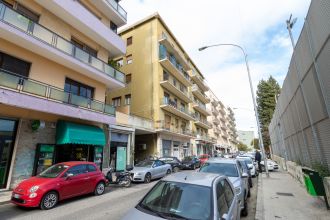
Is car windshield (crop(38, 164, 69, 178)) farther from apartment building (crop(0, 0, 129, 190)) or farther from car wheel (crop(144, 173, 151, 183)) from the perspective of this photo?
car wheel (crop(144, 173, 151, 183))

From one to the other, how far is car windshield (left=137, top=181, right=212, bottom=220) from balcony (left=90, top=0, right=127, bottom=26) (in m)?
17.6

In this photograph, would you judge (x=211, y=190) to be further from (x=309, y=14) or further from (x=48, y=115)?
(x=48, y=115)

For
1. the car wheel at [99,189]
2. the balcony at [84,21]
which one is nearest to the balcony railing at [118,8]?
the balcony at [84,21]

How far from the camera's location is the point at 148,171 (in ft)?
48.8

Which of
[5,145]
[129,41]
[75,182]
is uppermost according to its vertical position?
[129,41]

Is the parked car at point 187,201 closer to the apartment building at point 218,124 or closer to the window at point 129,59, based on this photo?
the window at point 129,59

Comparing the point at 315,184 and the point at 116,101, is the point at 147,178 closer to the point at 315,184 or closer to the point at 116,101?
the point at 315,184

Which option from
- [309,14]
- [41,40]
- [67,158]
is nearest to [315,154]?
[309,14]

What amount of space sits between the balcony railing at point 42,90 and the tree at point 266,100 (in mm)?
40670

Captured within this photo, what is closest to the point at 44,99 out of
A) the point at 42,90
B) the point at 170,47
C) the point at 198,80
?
the point at 42,90

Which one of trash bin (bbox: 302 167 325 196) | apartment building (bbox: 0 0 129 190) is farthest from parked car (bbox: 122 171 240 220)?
apartment building (bbox: 0 0 129 190)

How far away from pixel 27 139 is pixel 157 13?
23498mm

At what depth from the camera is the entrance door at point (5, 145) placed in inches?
429

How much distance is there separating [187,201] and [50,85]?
1222cm
